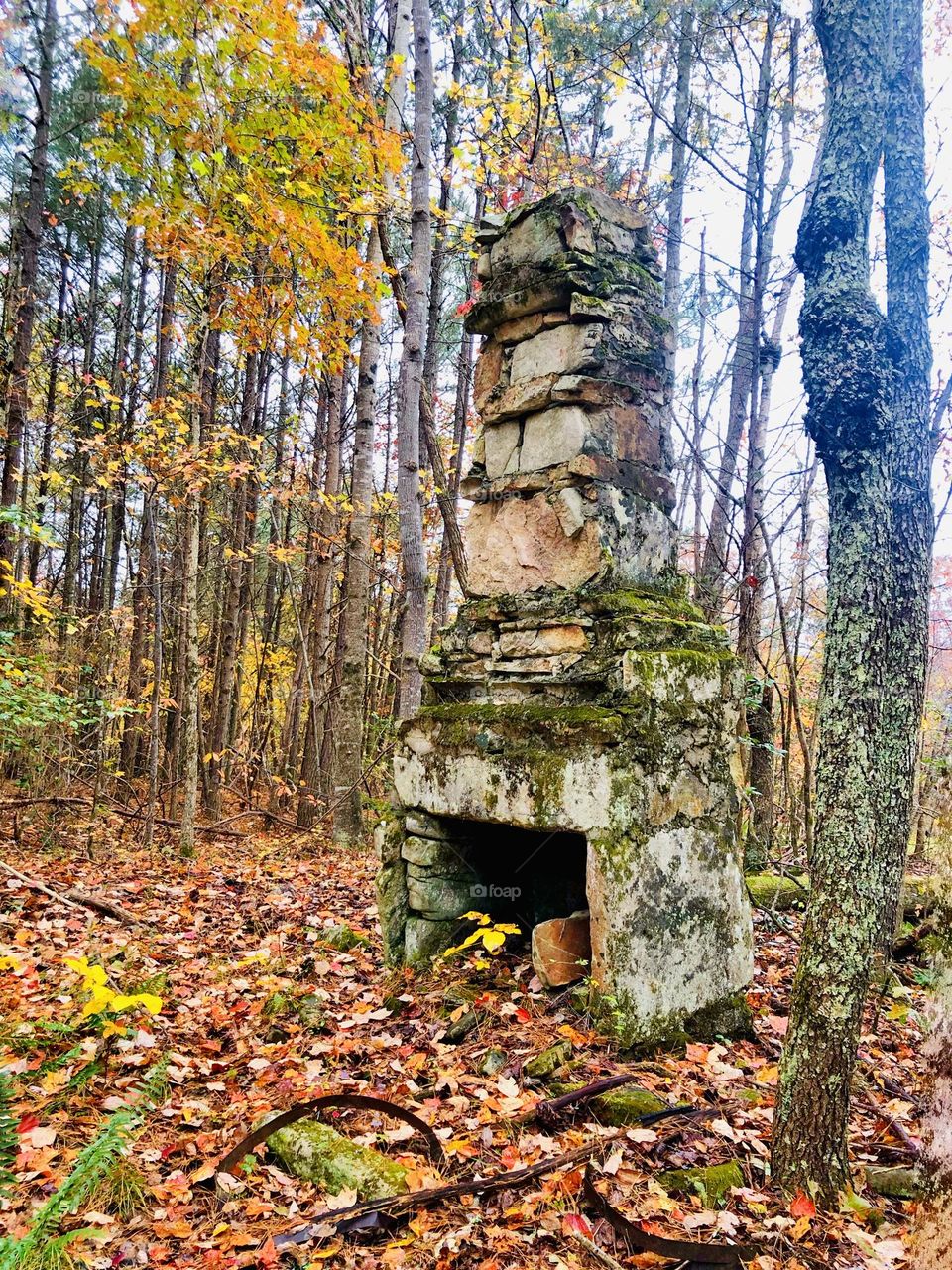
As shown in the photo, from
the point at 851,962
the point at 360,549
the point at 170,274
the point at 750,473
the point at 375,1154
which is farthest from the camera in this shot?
the point at 170,274

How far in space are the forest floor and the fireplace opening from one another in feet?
1.24

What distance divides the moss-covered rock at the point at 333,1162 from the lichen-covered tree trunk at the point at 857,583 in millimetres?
1449

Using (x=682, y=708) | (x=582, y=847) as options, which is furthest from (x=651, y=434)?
(x=582, y=847)

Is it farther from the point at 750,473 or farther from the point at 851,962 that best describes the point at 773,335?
the point at 851,962

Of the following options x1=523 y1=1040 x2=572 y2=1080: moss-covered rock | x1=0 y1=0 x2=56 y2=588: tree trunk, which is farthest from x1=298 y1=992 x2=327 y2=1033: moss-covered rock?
x1=0 y1=0 x2=56 y2=588: tree trunk

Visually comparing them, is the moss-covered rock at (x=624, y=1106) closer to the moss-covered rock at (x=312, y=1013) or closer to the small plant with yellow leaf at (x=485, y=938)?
the small plant with yellow leaf at (x=485, y=938)

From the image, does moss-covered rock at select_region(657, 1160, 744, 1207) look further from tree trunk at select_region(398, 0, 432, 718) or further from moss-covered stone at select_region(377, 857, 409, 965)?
tree trunk at select_region(398, 0, 432, 718)

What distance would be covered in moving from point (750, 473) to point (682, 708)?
4.11 metres

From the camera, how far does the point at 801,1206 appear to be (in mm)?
2445

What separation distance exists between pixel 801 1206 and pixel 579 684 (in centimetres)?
235

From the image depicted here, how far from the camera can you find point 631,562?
14.3ft

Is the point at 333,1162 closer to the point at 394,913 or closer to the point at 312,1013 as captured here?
the point at 312,1013

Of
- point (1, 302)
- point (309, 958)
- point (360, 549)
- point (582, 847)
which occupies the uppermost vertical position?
point (1, 302)

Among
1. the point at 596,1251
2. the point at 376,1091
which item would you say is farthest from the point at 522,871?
the point at 596,1251
